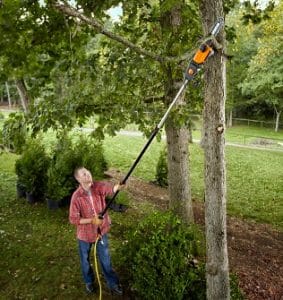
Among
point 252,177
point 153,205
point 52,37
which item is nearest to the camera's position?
point 52,37

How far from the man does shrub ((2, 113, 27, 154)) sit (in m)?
0.91

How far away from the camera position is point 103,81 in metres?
5.86

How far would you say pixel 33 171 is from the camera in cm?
907

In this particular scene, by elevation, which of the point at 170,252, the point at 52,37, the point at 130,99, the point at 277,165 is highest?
the point at 52,37

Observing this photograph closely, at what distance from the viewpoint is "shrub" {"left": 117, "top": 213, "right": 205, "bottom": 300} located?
477 cm

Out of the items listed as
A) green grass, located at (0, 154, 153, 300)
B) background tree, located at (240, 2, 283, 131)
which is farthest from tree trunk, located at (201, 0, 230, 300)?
background tree, located at (240, 2, 283, 131)

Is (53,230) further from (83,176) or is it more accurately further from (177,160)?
(83,176)

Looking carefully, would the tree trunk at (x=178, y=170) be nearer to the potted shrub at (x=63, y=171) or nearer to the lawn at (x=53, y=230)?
the lawn at (x=53, y=230)

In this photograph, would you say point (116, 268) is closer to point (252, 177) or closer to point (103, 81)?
point (103, 81)

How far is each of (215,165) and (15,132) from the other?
2.81 m

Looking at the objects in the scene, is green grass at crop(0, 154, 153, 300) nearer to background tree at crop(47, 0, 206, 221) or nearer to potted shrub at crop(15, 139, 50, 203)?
potted shrub at crop(15, 139, 50, 203)

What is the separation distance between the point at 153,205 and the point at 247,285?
15.5 feet

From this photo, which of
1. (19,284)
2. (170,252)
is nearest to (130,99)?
(170,252)

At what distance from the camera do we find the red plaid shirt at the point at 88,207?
5.16 m
